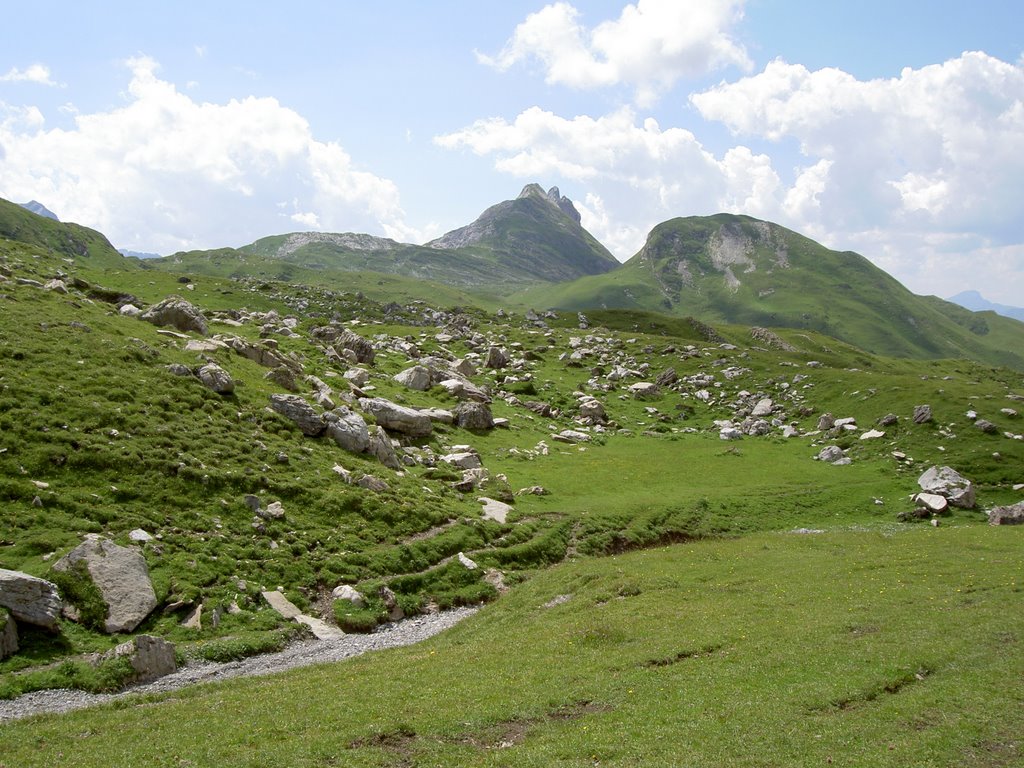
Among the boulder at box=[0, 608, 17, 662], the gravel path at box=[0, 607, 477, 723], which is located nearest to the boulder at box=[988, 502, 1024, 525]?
the gravel path at box=[0, 607, 477, 723]

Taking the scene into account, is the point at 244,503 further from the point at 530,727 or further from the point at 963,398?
the point at 963,398

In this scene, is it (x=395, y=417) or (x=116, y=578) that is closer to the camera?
(x=116, y=578)

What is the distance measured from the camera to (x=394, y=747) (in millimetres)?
19719

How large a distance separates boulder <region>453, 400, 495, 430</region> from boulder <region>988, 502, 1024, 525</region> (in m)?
51.0

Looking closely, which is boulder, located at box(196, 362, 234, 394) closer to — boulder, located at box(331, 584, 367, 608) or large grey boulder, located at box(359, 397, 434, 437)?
large grey boulder, located at box(359, 397, 434, 437)

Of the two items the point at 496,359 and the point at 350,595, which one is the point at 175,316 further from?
the point at 496,359

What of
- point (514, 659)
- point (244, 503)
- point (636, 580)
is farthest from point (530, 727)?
point (244, 503)

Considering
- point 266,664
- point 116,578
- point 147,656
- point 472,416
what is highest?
point 472,416

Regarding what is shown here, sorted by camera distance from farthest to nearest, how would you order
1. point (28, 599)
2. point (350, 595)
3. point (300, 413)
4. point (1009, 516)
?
point (300, 413)
point (1009, 516)
point (350, 595)
point (28, 599)

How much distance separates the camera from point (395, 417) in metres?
65.0

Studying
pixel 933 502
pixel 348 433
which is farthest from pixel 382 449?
pixel 933 502

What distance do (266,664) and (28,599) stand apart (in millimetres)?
10312

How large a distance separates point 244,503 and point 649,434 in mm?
61667

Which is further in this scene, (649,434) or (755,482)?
(649,434)
